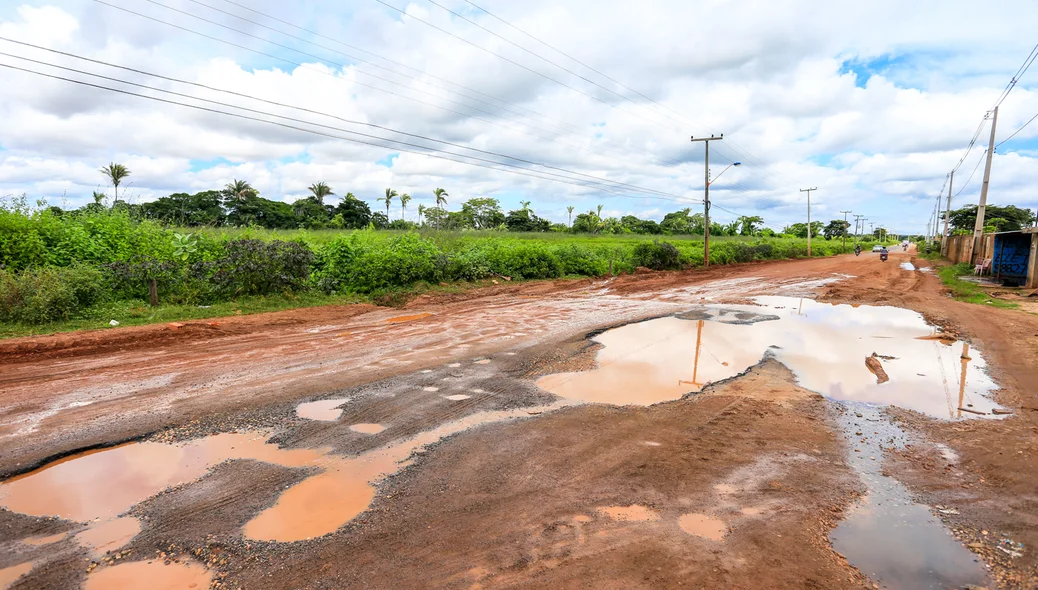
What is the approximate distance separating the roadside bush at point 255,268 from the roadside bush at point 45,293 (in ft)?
8.00

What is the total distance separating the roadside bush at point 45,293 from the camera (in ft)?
32.7

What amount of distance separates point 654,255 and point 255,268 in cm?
2115

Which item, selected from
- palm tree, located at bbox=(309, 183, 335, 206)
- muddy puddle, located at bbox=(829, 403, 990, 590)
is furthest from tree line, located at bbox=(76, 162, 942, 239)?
muddy puddle, located at bbox=(829, 403, 990, 590)

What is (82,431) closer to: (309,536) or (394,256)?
(309,536)

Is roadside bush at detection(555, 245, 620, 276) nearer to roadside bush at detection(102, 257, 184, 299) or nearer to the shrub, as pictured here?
the shrub

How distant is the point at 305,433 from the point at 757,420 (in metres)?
4.75

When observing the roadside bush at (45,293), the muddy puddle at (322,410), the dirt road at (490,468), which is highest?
the roadside bush at (45,293)

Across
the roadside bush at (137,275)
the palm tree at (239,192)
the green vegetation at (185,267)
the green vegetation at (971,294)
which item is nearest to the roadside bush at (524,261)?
the green vegetation at (185,267)

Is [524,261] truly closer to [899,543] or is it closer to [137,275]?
[137,275]

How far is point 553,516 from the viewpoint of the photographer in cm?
363

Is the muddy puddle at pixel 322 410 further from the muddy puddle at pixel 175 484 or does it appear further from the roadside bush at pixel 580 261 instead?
the roadside bush at pixel 580 261

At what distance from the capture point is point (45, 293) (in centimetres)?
1016

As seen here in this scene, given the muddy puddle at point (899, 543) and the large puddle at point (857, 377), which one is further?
the large puddle at point (857, 377)

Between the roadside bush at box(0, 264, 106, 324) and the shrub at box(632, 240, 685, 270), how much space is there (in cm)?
2337
